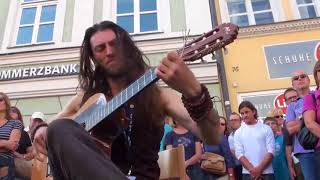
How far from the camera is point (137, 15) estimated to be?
11875 mm

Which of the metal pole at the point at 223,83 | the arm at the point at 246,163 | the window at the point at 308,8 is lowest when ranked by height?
the arm at the point at 246,163

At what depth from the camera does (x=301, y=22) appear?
10.7 metres

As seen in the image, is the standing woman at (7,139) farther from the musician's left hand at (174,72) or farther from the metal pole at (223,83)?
the metal pole at (223,83)

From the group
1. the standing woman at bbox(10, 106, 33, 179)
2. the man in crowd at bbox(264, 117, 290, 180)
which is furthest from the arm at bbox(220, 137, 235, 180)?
the standing woman at bbox(10, 106, 33, 179)

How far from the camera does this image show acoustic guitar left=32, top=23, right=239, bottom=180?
1.95 meters

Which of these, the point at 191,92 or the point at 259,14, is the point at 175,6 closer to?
the point at 259,14

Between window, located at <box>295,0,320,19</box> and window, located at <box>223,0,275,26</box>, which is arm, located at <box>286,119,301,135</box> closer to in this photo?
window, located at <box>223,0,275,26</box>

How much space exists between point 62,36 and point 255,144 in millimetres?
8130

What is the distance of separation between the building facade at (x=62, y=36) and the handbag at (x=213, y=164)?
215 inches

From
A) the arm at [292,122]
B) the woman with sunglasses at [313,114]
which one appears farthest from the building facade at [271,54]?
the woman with sunglasses at [313,114]

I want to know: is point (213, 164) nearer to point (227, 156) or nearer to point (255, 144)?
point (227, 156)

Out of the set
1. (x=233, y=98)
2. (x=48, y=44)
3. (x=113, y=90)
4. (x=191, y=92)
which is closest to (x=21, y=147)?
(x=113, y=90)

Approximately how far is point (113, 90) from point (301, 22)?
369 inches

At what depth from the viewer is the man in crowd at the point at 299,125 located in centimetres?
400
